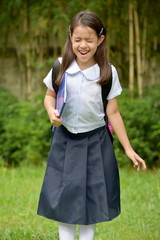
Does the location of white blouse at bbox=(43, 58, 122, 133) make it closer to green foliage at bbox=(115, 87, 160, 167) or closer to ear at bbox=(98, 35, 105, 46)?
ear at bbox=(98, 35, 105, 46)

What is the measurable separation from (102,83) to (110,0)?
4828 millimetres

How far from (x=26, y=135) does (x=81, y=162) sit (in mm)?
4187

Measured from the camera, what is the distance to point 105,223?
3.91m

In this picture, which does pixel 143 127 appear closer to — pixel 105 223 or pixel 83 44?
pixel 105 223

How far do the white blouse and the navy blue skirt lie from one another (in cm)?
6

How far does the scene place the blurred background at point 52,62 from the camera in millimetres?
6125

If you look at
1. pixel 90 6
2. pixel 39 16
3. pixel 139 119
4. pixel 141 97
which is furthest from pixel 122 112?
pixel 39 16

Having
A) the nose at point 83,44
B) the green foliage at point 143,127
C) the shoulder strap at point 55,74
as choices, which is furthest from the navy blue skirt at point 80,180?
the green foliage at point 143,127

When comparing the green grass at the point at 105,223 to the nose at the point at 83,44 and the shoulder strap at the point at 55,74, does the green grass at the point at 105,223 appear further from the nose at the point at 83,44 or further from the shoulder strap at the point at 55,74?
the nose at the point at 83,44

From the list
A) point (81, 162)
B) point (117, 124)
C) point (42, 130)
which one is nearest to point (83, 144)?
point (81, 162)

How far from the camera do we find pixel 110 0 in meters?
7.11

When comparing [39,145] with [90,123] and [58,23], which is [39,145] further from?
[90,123]

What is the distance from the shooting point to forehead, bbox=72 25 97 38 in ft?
8.09

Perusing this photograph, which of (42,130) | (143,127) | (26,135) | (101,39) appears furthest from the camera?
(26,135)
